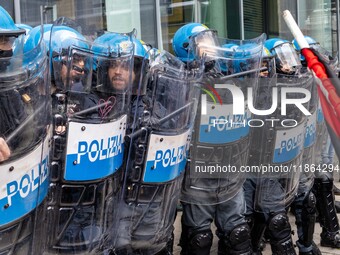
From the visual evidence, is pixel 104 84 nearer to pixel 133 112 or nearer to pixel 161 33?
pixel 133 112

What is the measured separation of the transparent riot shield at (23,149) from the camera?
2363 millimetres

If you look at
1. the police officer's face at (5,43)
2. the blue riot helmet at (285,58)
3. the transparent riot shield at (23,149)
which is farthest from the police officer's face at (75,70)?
the blue riot helmet at (285,58)

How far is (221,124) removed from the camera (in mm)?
4055

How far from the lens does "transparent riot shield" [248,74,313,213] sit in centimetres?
442

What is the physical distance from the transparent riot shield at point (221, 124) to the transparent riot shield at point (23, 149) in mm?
1578

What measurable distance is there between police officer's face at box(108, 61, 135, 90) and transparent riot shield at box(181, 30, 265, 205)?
0.81 metres

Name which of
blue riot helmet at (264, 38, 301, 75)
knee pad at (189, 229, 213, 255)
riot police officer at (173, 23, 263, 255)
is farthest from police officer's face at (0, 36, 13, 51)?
blue riot helmet at (264, 38, 301, 75)

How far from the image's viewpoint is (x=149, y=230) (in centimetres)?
348

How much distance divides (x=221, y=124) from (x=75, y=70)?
50.6 inches

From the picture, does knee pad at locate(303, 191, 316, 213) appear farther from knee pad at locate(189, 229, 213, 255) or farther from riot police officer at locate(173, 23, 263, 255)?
knee pad at locate(189, 229, 213, 255)

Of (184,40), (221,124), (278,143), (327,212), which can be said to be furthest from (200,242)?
(327,212)

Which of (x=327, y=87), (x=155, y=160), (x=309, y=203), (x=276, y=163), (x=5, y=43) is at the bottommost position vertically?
(x=309, y=203)

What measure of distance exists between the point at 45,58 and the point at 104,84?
69cm

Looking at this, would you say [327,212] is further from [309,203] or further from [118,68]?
[118,68]
